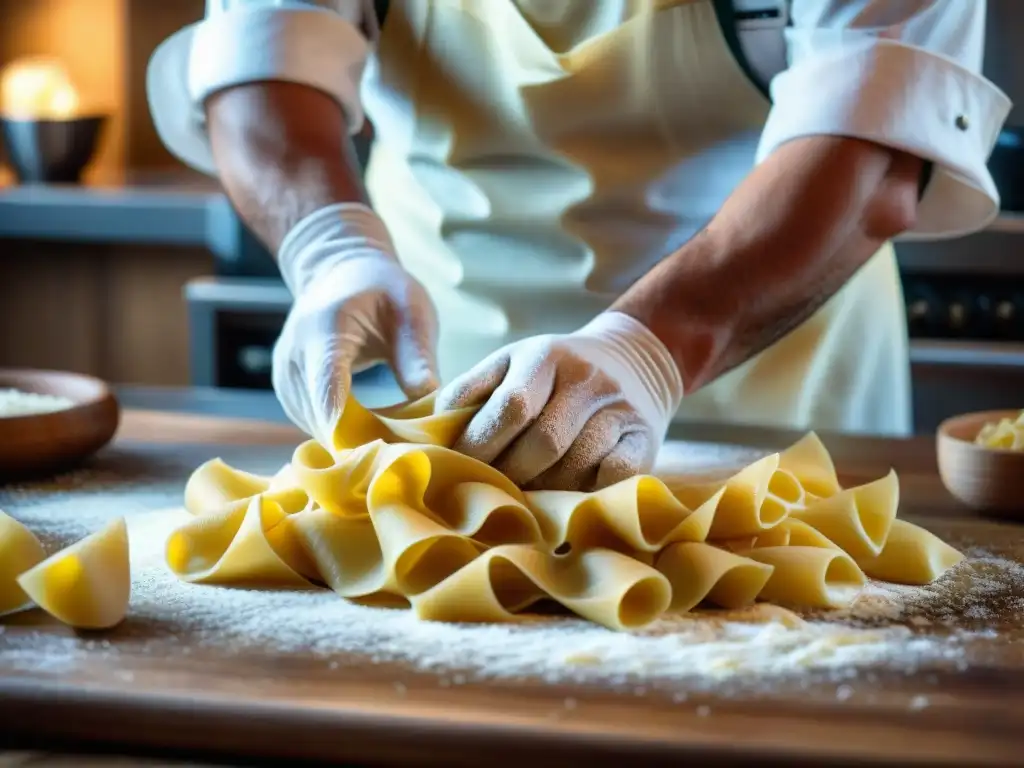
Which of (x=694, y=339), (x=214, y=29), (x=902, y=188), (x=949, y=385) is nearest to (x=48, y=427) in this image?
(x=214, y=29)

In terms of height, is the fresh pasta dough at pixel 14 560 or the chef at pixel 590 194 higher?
the chef at pixel 590 194

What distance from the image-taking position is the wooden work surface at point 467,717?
2.61 feet

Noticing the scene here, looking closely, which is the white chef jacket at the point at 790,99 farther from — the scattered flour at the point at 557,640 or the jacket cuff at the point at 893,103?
the scattered flour at the point at 557,640

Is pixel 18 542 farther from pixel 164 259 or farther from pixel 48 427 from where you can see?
pixel 164 259

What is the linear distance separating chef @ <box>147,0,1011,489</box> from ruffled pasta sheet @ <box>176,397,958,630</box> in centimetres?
8

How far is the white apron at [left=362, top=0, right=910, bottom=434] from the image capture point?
171 cm

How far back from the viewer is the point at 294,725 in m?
0.82

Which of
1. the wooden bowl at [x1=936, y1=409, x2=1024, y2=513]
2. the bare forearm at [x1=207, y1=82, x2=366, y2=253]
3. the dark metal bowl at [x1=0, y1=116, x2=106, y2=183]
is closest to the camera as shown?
the wooden bowl at [x1=936, y1=409, x2=1024, y2=513]

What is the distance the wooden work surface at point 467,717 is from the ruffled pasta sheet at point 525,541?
0.15 meters

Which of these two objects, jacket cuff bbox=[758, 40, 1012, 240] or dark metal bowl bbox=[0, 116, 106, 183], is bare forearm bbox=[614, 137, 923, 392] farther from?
dark metal bowl bbox=[0, 116, 106, 183]

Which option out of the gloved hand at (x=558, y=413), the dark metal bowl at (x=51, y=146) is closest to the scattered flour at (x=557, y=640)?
the gloved hand at (x=558, y=413)

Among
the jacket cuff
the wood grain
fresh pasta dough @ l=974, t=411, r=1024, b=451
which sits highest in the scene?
the jacket cuff

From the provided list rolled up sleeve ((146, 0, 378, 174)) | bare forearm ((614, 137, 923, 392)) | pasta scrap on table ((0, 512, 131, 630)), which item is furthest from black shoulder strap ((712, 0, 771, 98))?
pasta scrap on table ((0, 512, 131, 630))

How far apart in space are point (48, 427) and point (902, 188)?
38.4 inches
